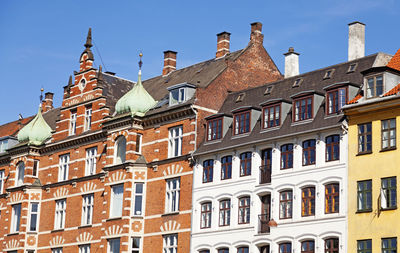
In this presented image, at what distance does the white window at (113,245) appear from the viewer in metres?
53.4

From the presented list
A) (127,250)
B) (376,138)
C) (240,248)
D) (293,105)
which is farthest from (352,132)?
(127,250)

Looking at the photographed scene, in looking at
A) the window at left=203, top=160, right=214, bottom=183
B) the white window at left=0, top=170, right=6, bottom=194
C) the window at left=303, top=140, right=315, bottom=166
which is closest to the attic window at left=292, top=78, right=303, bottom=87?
the window at left=303, top=140, right=315, bottom=166

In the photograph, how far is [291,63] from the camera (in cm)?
5356

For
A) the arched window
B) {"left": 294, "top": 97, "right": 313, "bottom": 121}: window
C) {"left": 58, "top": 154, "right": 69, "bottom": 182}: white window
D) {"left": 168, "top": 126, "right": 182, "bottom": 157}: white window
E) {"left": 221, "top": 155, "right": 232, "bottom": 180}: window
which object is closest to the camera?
{"left": 294, "top": 97, "right": 313, "bottom": 121}: window

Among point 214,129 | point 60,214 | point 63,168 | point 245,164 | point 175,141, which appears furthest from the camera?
point 63,168

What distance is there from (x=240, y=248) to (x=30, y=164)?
855 inches

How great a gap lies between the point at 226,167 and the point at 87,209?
13.0m

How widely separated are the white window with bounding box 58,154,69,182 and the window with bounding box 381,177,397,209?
26.9 meters

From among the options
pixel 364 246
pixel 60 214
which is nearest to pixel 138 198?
pixel 60 214

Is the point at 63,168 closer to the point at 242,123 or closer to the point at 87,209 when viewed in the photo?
the point at 87,209

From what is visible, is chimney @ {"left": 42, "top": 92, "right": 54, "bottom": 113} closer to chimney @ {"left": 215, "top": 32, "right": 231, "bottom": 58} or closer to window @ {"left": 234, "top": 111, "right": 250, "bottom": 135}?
chimney @ {"left": 215, "top": 32, "right": 231, "bottom": 58}

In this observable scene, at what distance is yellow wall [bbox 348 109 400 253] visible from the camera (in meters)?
40.2

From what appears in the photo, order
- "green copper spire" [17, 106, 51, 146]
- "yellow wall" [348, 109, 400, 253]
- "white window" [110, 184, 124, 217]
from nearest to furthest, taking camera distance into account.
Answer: "yellow wall" [348, 109, 400, 253] < "white window" [110, 184, 124, 217] < "green copper spire" [17, 106, 51, 146]

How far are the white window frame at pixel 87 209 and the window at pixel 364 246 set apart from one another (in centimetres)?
2185
